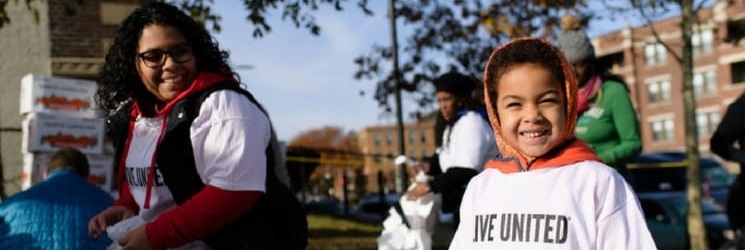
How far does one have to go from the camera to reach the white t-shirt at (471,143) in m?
4.44

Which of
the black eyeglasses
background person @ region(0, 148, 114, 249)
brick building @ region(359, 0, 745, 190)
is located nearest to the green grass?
background person @ region(0, 148, 114, 249)

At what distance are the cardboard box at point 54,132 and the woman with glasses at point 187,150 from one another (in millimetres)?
6291

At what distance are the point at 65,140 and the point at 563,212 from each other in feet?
25.5

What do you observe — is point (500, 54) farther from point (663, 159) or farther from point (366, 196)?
point (366, 196)

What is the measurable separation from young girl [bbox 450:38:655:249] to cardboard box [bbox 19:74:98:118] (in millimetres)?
7180

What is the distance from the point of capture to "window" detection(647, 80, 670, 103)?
63.2 m

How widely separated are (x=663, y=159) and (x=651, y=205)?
171 inches

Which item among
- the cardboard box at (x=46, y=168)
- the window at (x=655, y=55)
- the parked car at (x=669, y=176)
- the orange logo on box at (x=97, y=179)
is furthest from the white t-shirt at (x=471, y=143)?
the window at (x=655, y=55)

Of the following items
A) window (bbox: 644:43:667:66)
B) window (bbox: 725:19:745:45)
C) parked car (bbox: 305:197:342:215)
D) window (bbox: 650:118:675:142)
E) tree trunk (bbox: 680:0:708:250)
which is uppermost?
window (bbox: 644:43:667:66)

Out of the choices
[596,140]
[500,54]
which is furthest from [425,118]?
[500,54]

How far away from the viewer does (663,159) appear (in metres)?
17.7

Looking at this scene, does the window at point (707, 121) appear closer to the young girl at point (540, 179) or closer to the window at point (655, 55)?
the window at point (655, 55)

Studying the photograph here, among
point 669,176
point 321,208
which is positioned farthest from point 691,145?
point 321,208

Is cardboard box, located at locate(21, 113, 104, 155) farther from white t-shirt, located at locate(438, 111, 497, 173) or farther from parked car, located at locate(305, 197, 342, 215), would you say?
parked car, located at locate(305, 197, 342, 215)
